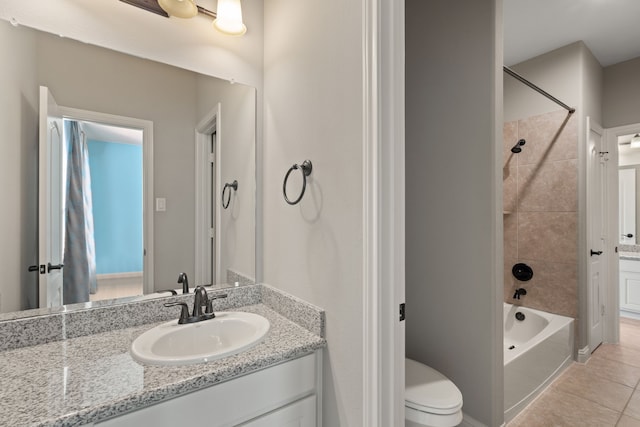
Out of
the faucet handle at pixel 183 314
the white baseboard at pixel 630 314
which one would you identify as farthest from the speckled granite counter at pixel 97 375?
the white baseboard at pixel 630 314

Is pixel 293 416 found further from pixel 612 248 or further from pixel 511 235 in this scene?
pixel 612 248

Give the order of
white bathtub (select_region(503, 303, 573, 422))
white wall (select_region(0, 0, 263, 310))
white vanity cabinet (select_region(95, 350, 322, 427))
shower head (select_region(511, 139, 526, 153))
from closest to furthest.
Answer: white vanity cabinet (select_region(95, 350, 322, 427)) → white wall (select_region(0, 0, 263, 310)) → white bathtub (select_region(503, 303, 573, 422)) → shower head (select_region(511, 139, 526, 153))

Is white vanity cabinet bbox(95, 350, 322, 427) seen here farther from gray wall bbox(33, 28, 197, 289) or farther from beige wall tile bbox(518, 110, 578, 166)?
beige wall tile bbox(518, 110, 578, 166)

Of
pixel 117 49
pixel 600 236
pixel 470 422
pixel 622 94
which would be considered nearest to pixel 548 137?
pixel 622 94

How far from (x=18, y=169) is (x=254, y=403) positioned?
1.16m

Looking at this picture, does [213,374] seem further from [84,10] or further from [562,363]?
[562,363]

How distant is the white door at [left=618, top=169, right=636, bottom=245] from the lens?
3840 millimetres

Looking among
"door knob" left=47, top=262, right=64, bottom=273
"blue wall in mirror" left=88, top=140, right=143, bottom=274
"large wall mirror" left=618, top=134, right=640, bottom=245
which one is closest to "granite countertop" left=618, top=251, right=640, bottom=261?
"large wall mirror" left=618, top=134, right=640, bottom=245

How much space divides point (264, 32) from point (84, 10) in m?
0.76

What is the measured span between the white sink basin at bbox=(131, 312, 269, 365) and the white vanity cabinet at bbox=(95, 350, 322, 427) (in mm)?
110

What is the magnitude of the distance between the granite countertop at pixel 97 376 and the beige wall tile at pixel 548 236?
2.64 m

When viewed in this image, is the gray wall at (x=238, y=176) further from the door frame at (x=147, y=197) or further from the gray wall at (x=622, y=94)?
the gray wall at (x=622, y=94)

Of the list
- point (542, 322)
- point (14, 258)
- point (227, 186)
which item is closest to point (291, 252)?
point (227, 186)

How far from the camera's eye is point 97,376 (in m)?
0.85
